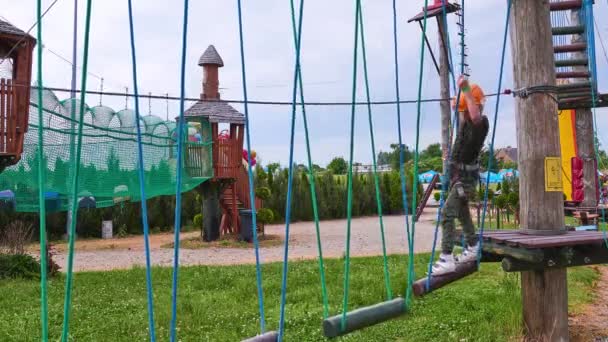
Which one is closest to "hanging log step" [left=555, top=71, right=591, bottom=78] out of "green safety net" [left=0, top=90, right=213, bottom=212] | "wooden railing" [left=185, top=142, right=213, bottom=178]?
"green safety net" [left=0, top=90, right=213, bottom=212]

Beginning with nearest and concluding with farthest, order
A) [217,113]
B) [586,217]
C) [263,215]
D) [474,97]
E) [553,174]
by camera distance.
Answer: [474,97], [553,174], [586,217], [217,113], [263,215]

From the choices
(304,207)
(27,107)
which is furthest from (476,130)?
(304,207)

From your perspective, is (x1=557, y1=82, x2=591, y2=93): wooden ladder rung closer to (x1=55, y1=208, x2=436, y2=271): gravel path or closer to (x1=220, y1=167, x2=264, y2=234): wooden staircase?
(x1=55, y1=208, x2=436, y2=271): gravel path

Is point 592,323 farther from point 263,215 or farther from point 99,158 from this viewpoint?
point 263,215

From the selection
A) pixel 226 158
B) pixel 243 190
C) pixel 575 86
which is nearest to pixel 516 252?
pixel 575 86

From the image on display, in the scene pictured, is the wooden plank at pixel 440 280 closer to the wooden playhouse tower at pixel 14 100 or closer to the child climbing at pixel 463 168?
the child climbing at pixel 463 168

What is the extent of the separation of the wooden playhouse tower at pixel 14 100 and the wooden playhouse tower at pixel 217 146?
547 centimetres

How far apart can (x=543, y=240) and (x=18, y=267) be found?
7.07m

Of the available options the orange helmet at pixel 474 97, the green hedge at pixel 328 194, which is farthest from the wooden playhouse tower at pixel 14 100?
the green hedge at pixel 328 194

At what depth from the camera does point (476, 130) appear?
10.7ft

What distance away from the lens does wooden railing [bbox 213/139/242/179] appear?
12.5 m

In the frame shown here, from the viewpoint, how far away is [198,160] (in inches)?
482

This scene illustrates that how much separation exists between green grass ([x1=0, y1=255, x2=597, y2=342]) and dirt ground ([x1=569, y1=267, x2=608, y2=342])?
200 mm

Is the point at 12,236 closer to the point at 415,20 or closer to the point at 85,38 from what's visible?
the point at 85,38
